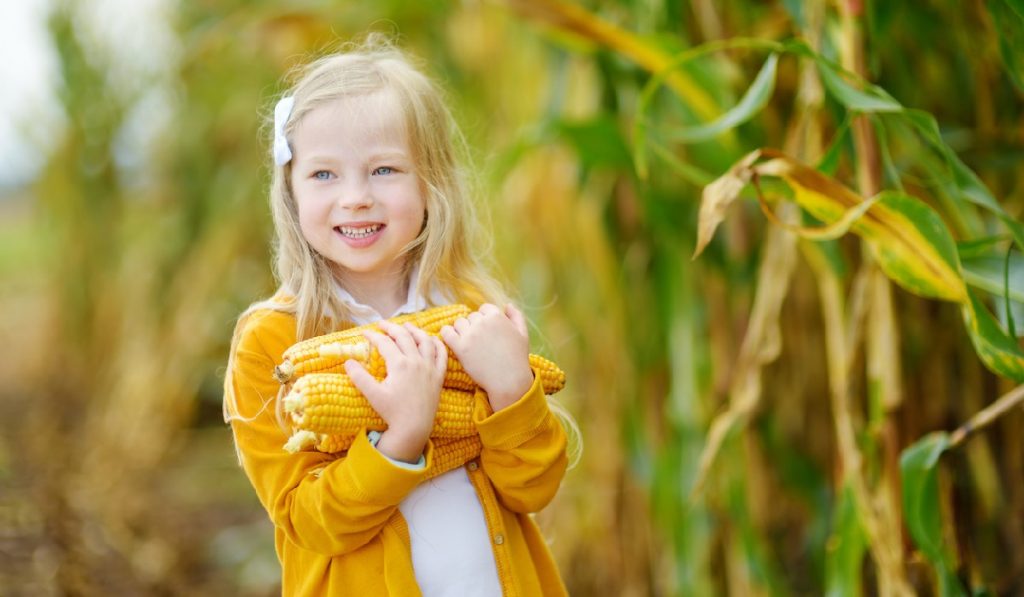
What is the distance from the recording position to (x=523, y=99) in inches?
63.2

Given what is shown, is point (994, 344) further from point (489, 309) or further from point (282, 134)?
point (282, 134)

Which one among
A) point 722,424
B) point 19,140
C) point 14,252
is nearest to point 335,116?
point 722,424

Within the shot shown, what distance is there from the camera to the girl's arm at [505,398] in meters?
0.71

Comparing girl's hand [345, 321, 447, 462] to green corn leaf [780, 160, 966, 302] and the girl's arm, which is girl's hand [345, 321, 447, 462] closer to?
the girl's arm

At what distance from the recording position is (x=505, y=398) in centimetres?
71

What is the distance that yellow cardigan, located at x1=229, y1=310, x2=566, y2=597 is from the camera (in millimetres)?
689

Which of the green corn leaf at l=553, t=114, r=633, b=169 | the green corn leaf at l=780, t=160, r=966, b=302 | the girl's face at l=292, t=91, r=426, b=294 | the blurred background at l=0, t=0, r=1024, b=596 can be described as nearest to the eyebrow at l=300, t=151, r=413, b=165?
the girl's face at l=292, t=91, r=426, b=294

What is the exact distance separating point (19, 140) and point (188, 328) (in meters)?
0.86

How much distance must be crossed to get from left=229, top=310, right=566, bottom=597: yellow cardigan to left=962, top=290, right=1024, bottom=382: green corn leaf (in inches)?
15.0

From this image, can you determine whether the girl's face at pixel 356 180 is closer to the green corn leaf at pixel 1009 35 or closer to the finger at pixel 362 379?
the finger at pixel 362 379

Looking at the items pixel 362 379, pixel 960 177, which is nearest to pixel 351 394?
pixel 362 379

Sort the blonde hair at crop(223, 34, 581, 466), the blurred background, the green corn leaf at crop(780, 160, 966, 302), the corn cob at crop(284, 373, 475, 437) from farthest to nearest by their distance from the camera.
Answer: the blurred background < the green corn leaf at crop(780, 160, 966, 302) < the blonde hair at crop(223, 34, 581, 466) < the corn cob at crop(284, 373, 475, 437)

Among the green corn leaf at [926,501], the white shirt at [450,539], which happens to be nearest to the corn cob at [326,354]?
the white shirt at [450,539]

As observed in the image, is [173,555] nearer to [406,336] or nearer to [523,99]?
[523,99]
